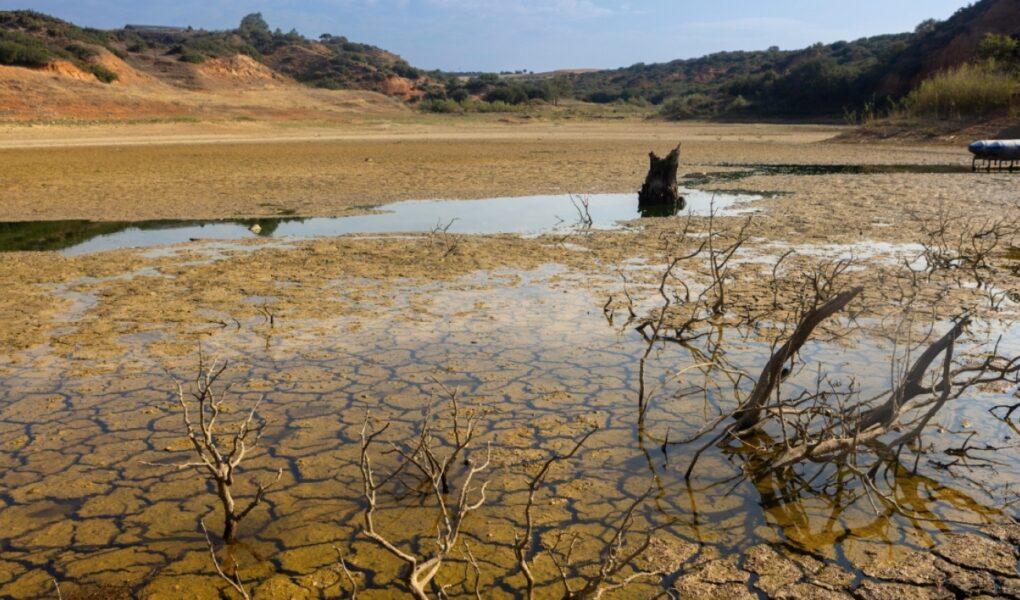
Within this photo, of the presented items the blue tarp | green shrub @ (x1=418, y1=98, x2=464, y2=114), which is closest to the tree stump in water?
the blue tarp

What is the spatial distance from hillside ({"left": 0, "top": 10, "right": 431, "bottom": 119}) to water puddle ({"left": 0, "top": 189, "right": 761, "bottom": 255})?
23.6m

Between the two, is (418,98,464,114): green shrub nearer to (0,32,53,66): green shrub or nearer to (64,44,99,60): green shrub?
(64,44,99,60): green shrub

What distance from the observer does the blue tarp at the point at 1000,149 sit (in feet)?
56.6

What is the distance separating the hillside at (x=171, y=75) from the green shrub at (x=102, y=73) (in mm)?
48

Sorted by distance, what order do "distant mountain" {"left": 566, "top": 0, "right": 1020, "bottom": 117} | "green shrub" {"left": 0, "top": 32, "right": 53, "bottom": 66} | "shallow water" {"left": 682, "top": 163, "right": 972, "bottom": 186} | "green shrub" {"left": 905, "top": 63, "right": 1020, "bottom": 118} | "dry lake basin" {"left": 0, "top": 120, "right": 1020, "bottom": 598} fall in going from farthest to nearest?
1. "distant mountain" {"left": 566, "top": 0, "right": 1020, "bottom": 117}
2. "green shrub" {"left": 0, "top": 32, "right": 53, "bottom": 66}
3. "green shrub" {"left": 905, "top": 63, "right": 1020, "bottom": 118}
4. "shallow water" {"left": 682, "top": 163, "right": 972, "bottom": 186}
5. "dry lake basin" {"left": 0, "top": 120, "right": 1020, "bottom": 598}

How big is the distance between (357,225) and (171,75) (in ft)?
128

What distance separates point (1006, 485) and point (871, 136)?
26.2m

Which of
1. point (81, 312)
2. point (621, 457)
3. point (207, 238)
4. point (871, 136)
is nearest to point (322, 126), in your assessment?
point (871, 136)

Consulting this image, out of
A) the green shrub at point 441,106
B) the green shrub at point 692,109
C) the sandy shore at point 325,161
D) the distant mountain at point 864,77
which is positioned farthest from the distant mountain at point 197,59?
the distant mountain at point 864,77

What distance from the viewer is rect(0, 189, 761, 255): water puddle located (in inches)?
444

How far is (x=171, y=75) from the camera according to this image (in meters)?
46.2

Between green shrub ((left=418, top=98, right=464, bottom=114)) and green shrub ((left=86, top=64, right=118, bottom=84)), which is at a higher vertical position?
green shrub ((left=86, top=64, right=118, bottom=84))

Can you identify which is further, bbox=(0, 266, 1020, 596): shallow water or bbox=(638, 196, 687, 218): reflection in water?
bbox=(638, 196, 687, 218): reflection in water

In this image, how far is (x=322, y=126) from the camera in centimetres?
3734
